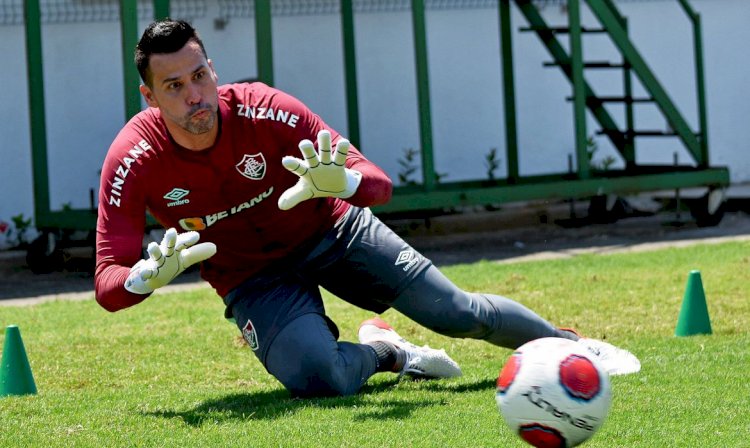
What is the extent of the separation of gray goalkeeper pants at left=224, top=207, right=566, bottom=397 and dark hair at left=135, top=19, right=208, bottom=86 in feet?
3.72

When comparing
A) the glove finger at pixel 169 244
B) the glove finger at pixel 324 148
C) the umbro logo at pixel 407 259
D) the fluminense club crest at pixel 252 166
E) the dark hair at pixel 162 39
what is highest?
the dark hair at pixel 162 39

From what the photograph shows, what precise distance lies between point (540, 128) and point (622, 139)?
1865 millimetres

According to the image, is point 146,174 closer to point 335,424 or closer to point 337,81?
point 335,424

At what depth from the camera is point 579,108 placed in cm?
1227

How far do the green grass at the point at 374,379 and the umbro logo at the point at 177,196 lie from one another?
91 centimetres

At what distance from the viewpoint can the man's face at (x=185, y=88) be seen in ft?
18.6

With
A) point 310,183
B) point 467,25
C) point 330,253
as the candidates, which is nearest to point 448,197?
point 467,25

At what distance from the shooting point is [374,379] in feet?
21.9

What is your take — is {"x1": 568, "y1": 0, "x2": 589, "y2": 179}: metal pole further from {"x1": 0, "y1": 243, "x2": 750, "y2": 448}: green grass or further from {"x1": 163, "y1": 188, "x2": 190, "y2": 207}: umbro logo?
{"x1": 163, "y1": 188, "x2": 190, "y2": 207}: umbro logo

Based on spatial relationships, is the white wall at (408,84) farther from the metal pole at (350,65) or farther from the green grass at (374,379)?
the green grass at (374,379)

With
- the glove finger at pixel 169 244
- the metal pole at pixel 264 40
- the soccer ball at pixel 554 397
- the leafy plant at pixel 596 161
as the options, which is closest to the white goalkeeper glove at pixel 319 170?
the glove finger at pixel 169 244

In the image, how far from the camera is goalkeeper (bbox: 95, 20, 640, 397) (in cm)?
555

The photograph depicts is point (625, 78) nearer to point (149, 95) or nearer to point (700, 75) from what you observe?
point (700, 75)

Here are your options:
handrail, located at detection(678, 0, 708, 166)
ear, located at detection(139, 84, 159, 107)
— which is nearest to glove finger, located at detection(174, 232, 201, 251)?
ear, located at detection(139, 84, 159, 107)
